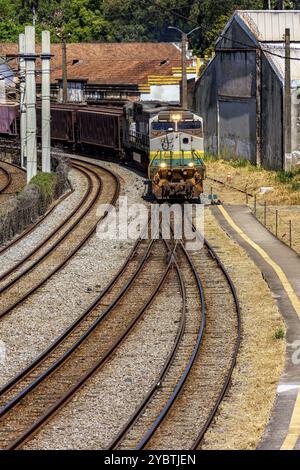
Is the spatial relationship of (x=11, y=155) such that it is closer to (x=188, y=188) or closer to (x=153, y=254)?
(x=188, y=188)

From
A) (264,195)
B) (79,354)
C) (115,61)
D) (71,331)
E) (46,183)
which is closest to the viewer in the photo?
(79,354)

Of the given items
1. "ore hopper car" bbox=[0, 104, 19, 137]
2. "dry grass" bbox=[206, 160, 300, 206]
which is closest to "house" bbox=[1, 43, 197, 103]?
"ore hopper car" bbox=[0, 104, 19, 137]

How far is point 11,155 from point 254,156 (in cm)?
2304

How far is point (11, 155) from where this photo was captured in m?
68.4

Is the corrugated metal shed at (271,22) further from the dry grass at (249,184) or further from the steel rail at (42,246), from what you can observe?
the steel rail at (42,246)

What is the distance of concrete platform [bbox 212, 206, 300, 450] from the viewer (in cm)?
1555

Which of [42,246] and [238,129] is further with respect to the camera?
[238,129]

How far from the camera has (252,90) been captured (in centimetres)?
5056

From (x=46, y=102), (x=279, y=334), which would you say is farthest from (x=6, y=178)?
(x=279, y=334)

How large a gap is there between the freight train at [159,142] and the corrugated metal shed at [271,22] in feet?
25.7

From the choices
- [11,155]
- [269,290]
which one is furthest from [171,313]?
[11,155]

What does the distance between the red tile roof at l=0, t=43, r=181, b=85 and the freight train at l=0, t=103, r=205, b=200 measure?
1954 centimetres

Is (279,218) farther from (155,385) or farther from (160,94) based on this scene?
(160,94)

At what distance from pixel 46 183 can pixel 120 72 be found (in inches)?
1627
